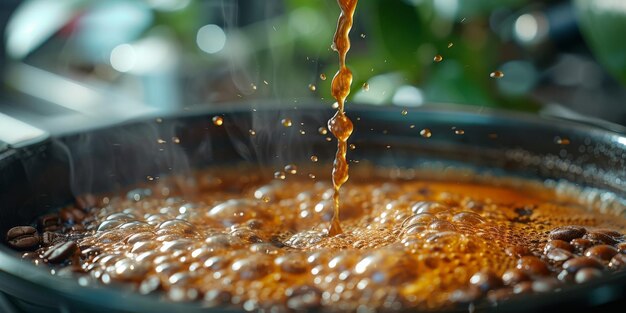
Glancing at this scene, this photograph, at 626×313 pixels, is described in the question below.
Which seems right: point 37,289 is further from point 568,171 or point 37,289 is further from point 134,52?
point 134,52

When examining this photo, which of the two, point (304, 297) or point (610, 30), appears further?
point (610, 30)

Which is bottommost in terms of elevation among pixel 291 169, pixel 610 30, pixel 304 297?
pixel 304 297

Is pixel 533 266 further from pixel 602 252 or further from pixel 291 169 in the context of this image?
pixel 291 169

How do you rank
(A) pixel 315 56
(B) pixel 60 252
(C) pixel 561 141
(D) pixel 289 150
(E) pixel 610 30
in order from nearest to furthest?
(B) pixel 60 252 → (C) pixel 561 141 → (D) pixel 289 150 → (E) pixel 610 30 → (A) pixel 315 56

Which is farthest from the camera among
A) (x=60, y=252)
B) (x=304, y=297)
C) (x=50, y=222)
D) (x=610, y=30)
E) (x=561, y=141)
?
(x=610, y=30)

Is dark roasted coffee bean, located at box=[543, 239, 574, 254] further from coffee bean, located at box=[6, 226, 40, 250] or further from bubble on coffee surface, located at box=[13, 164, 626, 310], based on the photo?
coffee bean, located at box=[6, 226, 40, 250]

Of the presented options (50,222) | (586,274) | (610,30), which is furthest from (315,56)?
(586,274)

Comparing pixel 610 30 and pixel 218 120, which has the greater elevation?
pixel 610 30
